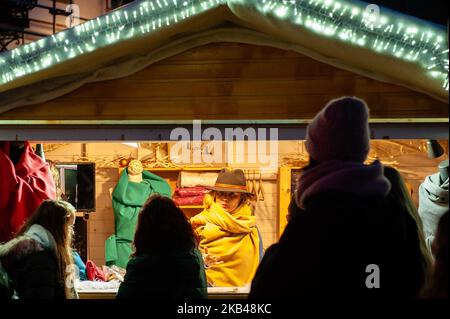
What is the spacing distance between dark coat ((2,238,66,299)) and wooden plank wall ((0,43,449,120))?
2.51 ft

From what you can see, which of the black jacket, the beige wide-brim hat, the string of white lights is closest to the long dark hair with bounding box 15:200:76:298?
the black jacket

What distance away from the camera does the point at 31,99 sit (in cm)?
366

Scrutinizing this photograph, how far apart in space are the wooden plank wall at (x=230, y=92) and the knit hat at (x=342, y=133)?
118cm

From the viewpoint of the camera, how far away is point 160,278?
133 inches

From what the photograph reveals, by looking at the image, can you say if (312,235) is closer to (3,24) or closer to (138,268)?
(138,268)

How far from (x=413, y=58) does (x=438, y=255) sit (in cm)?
133

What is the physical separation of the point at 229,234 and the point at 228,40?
2.03 meters

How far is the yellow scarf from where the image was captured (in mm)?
5133

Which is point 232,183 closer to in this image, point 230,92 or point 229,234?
point 229,234

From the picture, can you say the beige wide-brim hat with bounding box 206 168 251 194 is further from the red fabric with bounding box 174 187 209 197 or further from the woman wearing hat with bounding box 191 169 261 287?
the red fabric with bounding box 174 187 209 197

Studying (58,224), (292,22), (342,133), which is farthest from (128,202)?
(342,133)

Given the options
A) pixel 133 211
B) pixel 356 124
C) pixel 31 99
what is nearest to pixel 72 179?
pixel 133 211

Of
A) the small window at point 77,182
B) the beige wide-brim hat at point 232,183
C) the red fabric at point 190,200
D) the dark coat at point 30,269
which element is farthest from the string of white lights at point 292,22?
the red fabric at point 190,200

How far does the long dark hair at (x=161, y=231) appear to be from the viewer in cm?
344
